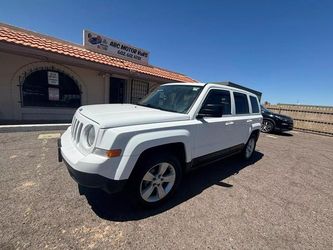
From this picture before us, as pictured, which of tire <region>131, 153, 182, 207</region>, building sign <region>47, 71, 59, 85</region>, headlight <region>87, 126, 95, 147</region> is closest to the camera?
headlight <region>87, 126, 95, 147</region>

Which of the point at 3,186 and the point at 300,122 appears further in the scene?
the point at 300,122

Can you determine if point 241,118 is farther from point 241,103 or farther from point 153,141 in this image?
point 153,141

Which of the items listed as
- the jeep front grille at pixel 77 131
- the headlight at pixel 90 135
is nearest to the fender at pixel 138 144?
the headlight at pixel 90 135

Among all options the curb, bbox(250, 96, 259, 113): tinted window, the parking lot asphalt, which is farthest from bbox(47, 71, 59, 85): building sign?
bbox(250, 96, 259, 113): tinted window

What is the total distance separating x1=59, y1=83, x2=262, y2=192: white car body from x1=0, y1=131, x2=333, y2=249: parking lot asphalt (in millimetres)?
596

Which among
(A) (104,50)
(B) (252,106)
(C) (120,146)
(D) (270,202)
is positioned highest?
(A) (104,50)

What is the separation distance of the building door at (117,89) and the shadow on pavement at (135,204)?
750cm

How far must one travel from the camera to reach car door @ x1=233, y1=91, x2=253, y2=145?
431cm

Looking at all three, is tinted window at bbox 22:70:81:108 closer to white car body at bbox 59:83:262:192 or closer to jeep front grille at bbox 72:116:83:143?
white car body at bbox 59:83:262:192

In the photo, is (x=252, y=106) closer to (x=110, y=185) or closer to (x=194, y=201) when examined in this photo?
(x=194, y=201)

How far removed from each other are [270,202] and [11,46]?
27.6 feet

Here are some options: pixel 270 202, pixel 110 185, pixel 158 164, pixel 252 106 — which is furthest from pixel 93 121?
pixel 252 106

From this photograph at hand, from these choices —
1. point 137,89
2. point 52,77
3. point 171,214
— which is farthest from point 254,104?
point 52,77

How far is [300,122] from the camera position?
15.4 m
